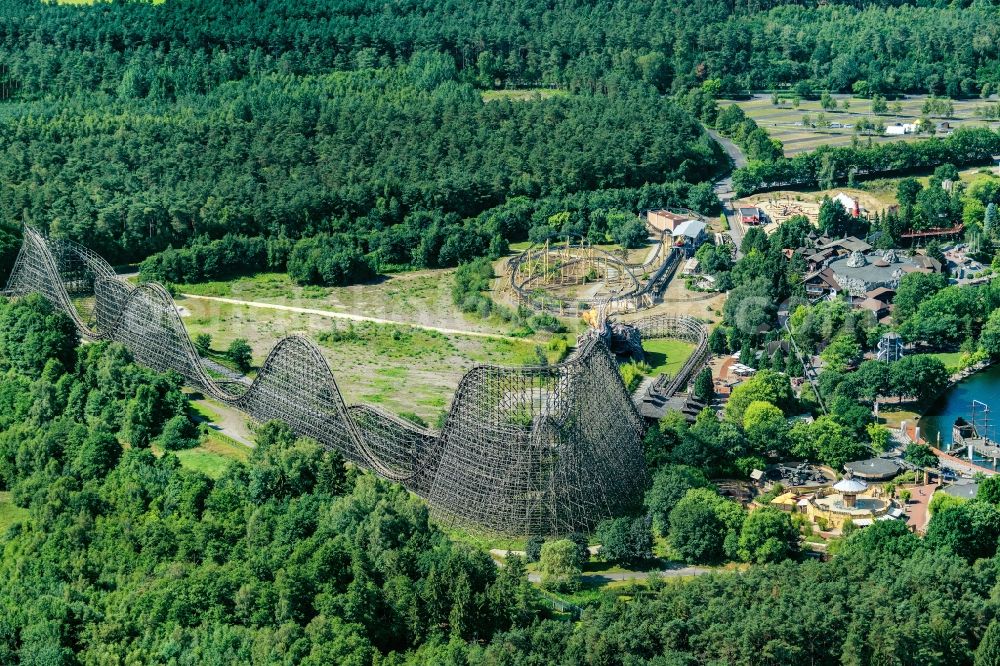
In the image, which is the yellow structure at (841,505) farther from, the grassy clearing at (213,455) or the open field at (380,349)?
the grassy clearing at (213,455)

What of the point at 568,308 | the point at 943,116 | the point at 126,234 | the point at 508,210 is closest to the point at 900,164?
the point at 943,116

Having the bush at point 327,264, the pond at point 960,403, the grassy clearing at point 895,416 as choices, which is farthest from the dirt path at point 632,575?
the bush at point 327,264

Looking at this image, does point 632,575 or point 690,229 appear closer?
point 632,575

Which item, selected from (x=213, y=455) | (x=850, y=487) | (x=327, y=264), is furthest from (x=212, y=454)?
(x=850, y=487)

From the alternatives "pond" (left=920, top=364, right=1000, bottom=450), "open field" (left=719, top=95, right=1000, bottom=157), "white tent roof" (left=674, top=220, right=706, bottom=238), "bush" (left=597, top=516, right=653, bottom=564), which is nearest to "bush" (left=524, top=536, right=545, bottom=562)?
"bush" (left=597, top=516, right=653, bottom=564)

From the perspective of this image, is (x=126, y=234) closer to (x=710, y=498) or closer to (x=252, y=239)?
(x=252, y=239)

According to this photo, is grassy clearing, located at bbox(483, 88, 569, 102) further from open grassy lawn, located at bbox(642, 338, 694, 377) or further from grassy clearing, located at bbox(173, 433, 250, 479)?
grassy clearing, located at bbox(173, 433, 250, 479)

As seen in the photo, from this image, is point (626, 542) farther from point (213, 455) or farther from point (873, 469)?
point (213, 455)
